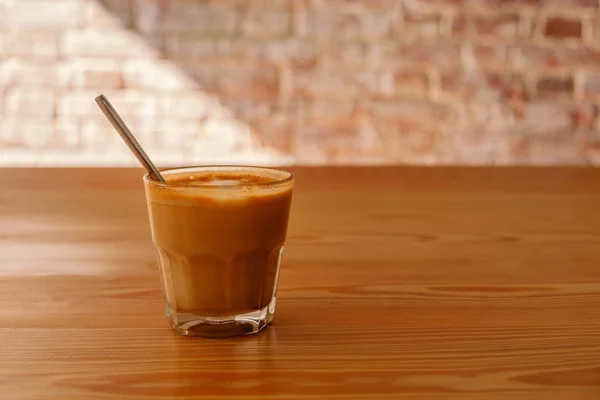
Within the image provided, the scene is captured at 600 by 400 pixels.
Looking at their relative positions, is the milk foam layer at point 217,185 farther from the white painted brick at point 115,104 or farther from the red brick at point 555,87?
the red brick at point 555,87

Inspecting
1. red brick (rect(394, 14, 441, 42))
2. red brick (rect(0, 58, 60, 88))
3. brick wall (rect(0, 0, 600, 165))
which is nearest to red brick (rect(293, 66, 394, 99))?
brick wall (rect(0, 0, 600, 165))

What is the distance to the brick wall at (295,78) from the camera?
6.66ft

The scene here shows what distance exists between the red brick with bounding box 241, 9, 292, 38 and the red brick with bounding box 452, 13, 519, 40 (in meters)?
0.52

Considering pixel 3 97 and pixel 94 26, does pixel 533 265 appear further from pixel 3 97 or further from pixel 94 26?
pixel 3 97

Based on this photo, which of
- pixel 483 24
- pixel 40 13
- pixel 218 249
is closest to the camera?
pixel 218 249

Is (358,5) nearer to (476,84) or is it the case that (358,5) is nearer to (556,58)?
(476,84)

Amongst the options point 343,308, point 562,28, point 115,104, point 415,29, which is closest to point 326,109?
point 415,29

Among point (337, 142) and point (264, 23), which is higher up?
point (264, 23)

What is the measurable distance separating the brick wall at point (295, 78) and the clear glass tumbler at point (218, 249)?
158 centimetres

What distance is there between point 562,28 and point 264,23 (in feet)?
3.00

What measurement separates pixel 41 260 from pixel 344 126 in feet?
5.04

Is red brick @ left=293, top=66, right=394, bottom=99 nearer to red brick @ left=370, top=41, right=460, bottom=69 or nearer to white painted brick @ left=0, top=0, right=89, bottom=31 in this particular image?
red brick @ left=370, top=41, right=460, bottom=69

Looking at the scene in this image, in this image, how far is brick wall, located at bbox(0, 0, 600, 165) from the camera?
2.03m

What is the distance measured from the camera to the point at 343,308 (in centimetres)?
54
